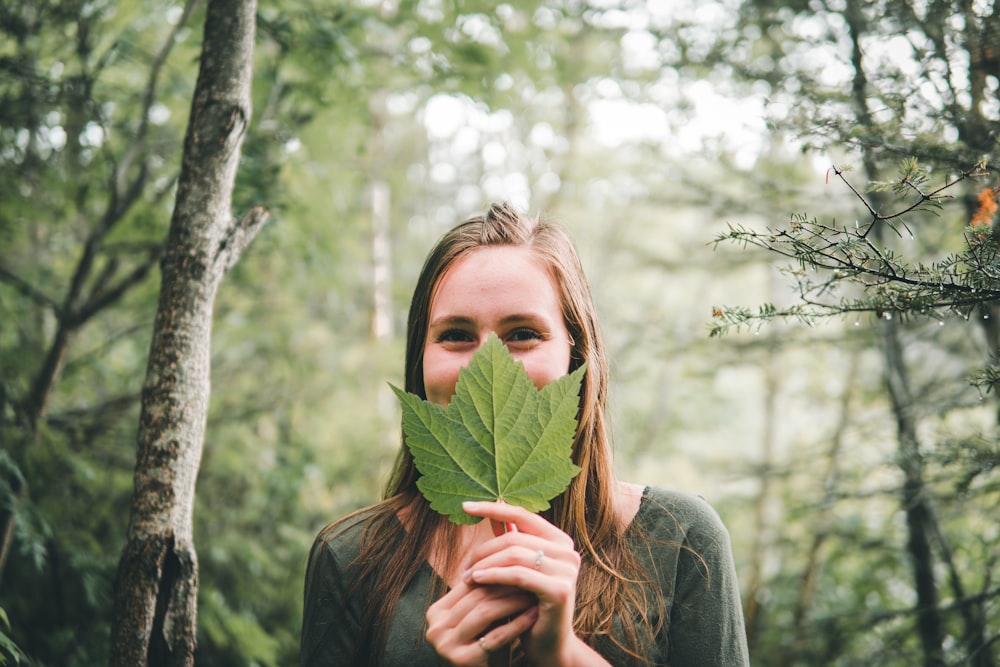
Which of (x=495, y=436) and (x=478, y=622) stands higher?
(x=495, y=436)

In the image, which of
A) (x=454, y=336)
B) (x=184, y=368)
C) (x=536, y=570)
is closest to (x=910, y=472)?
(x=454, y=336)

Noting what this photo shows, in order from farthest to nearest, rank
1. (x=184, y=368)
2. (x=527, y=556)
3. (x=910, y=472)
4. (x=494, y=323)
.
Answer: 1. (x=910, y=472)
2. (x=184, y=368)
3. (x=494, y=323)
4. (x=527, y=556)

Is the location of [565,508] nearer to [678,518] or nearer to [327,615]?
[678,518]

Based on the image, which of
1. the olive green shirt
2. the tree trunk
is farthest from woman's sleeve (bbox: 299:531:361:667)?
the tree trunk

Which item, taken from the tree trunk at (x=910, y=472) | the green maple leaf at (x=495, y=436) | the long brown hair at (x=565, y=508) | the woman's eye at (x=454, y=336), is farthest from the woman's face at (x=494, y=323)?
the tree trunk at (x=910, y=472)

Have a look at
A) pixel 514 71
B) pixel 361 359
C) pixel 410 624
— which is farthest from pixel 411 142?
pixel 410 624

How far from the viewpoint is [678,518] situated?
5.91 feet

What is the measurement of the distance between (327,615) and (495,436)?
0.93 metres

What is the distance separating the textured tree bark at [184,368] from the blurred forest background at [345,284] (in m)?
0.53

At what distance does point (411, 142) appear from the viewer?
1189 centimetres

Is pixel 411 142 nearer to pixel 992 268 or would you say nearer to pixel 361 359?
pixel 361 359

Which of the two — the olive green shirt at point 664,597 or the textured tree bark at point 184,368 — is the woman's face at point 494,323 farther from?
the textured tree bark at point 184,368

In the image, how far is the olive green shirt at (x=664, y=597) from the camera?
163cm

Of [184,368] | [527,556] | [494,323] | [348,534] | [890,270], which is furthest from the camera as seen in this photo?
[348,534]
